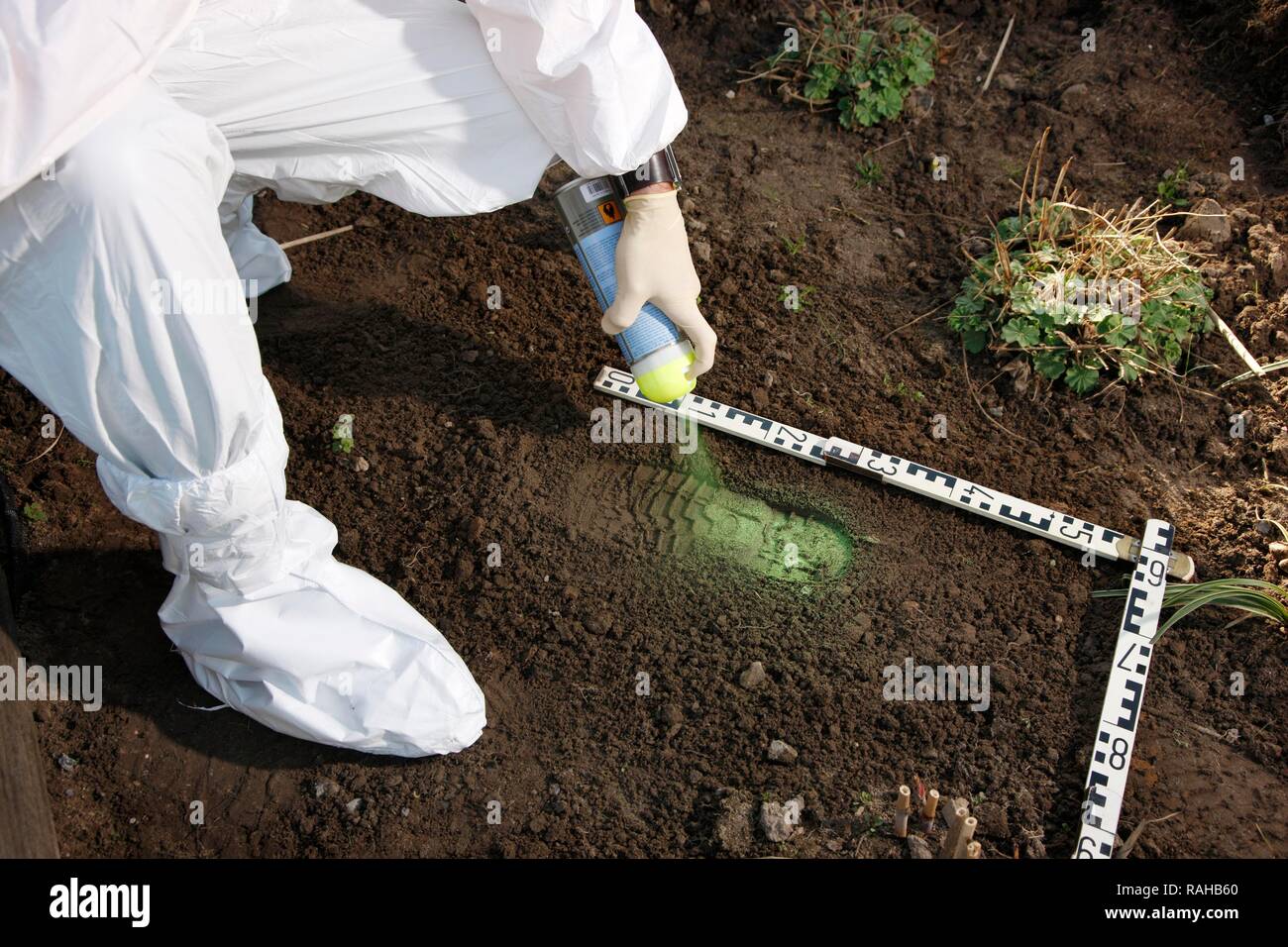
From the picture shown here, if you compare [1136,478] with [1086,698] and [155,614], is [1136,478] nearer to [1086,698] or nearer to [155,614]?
[1086,698]

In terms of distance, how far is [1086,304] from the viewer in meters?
3.29

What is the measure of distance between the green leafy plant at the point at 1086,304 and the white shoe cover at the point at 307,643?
1.93m

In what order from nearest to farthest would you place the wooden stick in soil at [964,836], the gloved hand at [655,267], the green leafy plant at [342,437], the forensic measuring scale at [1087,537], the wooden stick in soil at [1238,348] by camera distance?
1. the wooden stick in soil at [964,836]
2. the forensic measuring scale at [1087,537]
3. the gloved hand at [655,267]
4. the green leafy plant at [342,437]
5. the wooden stick in soil at [1238,348]

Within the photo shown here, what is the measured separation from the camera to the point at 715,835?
8.24 ft

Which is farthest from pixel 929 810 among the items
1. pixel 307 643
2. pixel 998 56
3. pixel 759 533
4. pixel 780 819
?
pixel 998 56

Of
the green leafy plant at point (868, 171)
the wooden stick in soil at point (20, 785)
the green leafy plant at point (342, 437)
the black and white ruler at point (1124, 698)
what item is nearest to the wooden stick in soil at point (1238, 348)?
the black and white ruler at point (1124, 698)

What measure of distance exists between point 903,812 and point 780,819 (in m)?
0.29

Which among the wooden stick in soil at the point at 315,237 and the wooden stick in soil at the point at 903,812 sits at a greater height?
the wooden stick in soil at the point at 315,237

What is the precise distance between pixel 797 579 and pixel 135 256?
1810 mm

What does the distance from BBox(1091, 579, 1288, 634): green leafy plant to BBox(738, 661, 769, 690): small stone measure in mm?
989

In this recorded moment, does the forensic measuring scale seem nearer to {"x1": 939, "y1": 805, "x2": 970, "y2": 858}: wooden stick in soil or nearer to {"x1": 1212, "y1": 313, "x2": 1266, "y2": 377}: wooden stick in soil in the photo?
{"x1": 939, "y1": 805, "x2": 970, "y2": 858}: wooden stick in soil

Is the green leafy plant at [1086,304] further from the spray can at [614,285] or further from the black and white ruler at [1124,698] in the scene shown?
the spray can at [614,285]

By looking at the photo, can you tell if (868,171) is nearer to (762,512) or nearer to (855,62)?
(855,62)

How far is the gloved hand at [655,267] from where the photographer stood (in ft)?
8.97
